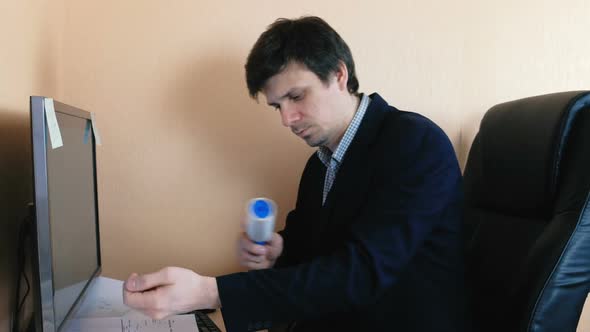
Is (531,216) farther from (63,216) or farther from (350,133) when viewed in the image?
(63,216)

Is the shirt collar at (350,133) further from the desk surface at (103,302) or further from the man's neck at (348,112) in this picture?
the desk surface at (103,302)

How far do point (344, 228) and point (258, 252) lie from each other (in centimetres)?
20

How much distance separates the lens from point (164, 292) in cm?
71

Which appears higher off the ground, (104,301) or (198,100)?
(198,100)

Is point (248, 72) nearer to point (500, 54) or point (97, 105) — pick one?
point (97, 105)

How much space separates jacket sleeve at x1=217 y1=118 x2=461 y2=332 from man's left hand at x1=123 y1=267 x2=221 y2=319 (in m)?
0.05

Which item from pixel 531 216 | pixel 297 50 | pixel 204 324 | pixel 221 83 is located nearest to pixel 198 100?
pixel 221 83

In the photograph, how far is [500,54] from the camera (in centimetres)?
132

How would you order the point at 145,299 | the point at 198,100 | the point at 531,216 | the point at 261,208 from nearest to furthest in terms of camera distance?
the point at 145,299 < the point at 261,208 < the point at 531,216 < the point at 198,100

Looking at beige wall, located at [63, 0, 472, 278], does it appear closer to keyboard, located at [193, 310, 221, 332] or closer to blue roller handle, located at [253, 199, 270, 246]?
keyboard, located at [193, 310, 221, 332]

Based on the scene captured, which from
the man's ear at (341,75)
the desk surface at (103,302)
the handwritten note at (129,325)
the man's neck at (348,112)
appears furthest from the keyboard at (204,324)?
the man's ear at (341,75)

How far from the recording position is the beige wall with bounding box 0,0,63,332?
83 centimetres

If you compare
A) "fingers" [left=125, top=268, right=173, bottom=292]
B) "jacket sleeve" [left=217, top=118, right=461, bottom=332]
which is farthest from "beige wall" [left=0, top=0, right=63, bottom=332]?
"jacket sleeve" [left=217, top=118, right=461, bottom=332]

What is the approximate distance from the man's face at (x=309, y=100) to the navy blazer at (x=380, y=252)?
8cm
